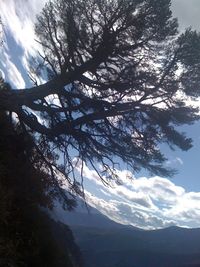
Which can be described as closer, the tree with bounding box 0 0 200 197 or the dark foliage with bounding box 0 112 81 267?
the dark foliage with bounding box 0 112 81 267

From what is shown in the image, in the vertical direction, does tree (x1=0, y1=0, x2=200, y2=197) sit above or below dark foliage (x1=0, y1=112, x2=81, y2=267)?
A: above

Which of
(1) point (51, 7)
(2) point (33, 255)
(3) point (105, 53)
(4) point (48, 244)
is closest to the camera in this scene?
(2) point (33, 255)

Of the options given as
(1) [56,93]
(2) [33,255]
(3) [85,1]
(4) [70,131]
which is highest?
(3) [85,1]

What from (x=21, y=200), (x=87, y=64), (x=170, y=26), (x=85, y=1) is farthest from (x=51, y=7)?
(x=21, y=200)

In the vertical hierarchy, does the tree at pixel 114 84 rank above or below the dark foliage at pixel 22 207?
above

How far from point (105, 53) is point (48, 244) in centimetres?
820

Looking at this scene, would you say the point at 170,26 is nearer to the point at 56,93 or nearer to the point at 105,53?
the point at 105,53

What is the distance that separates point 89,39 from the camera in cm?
1599

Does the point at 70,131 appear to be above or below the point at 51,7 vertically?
below

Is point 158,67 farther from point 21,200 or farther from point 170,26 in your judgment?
point 21,200

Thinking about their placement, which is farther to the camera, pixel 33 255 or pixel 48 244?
pixel 48 244

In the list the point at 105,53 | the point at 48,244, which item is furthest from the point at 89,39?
the point at 48,244

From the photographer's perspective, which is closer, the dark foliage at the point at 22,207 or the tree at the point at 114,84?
the dark foliage at the point at 22,207

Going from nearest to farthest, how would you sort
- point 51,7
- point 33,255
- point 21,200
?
1. point 33,255
2. point 21,200
3. point 51,7
